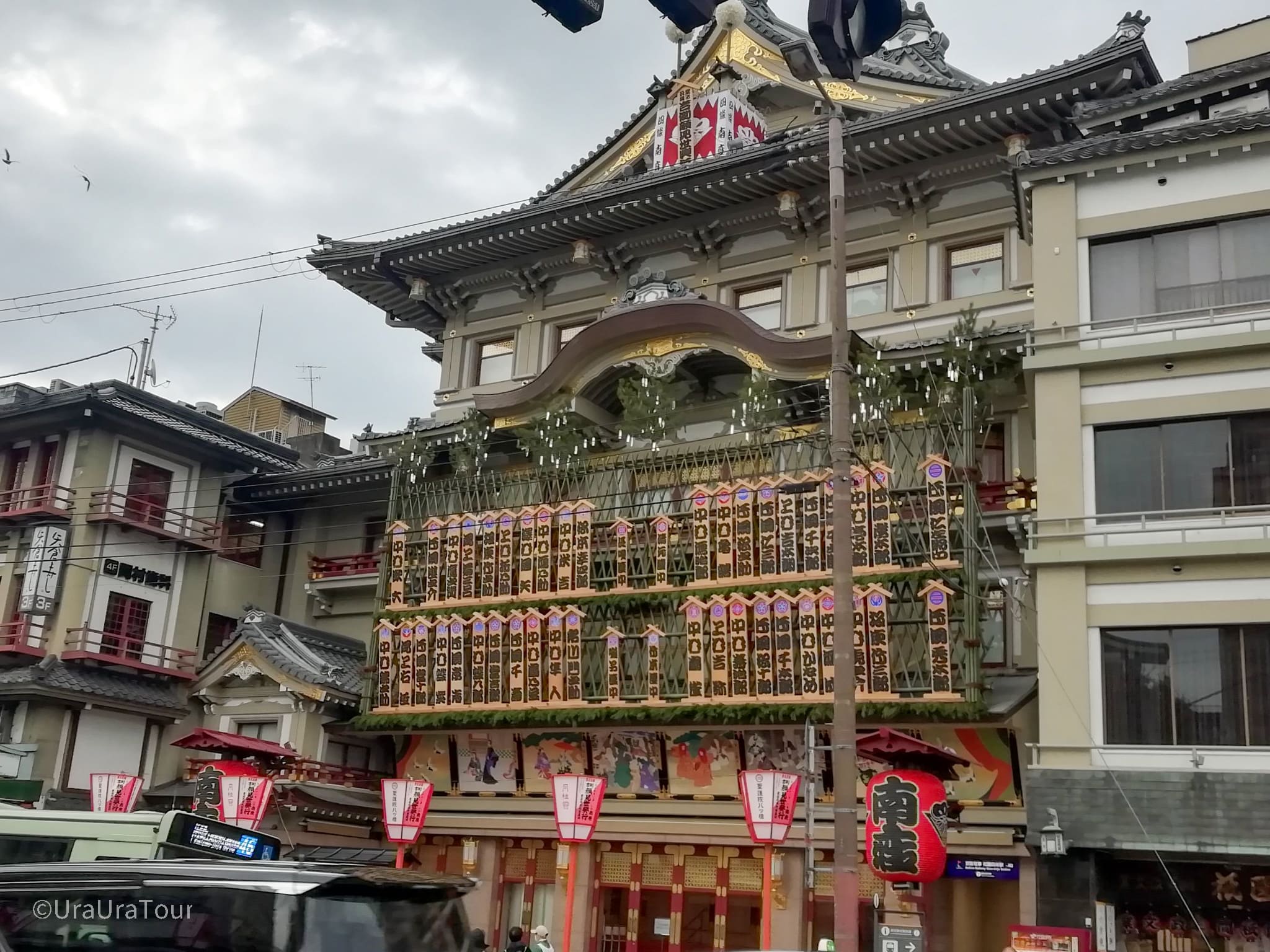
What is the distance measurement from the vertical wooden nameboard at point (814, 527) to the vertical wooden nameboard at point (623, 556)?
3699mm

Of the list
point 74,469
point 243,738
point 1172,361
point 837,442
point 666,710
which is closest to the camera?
point 837,442

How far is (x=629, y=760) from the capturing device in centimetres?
2559

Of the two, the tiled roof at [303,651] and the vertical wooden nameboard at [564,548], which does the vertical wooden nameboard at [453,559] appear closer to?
the vertical wooden nameboard at [564,548]

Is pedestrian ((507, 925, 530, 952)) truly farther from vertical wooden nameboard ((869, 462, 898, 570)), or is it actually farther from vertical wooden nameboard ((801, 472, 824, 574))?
vertical wooden nameboard ((869, 462, 898, 570))

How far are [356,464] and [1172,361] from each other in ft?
66.2

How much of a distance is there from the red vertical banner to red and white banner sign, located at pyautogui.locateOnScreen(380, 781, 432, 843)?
6.52 meters

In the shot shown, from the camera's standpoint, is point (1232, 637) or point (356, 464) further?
point (356, 464)

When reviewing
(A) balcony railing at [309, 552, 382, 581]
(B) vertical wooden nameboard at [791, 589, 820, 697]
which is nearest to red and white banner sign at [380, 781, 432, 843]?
(B) vertical wooden nameboard at [791, 589, 820, 697]

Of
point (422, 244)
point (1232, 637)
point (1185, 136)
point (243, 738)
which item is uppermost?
point (422, 244)

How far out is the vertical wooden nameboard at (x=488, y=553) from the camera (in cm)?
2677

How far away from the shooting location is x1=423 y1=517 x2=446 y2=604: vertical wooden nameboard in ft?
90.1

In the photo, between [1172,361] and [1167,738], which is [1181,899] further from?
[1172,361]

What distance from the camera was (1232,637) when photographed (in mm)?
18391

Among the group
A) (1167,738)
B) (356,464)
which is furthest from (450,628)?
(1167,738)
